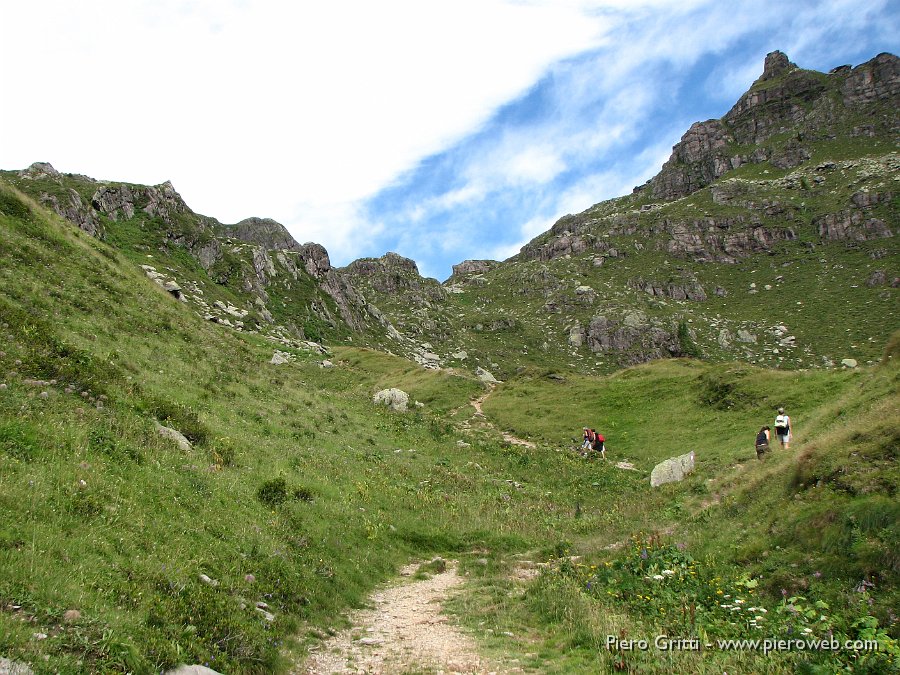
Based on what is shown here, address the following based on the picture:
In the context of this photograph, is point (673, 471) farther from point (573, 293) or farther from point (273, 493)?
point (573, 293)

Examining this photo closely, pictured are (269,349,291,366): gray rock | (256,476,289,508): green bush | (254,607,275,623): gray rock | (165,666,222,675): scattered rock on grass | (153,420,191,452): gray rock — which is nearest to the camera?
(165,666,222,675): scattered rock on grass

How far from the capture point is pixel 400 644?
9484 mm

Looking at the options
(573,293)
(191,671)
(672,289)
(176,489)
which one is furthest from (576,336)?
(191,671)

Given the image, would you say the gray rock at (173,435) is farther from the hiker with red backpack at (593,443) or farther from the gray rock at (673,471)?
the hiker with red backpack at (593,443)

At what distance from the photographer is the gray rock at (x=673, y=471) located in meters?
26.0

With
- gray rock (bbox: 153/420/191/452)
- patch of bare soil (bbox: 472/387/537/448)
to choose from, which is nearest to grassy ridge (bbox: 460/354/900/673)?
gray rock (bbox: 153/420/191/452)

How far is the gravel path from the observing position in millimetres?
8344

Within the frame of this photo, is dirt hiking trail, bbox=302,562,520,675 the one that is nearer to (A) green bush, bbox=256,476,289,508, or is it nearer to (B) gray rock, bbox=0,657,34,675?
(A) green bush, bbox=256,476,289,508

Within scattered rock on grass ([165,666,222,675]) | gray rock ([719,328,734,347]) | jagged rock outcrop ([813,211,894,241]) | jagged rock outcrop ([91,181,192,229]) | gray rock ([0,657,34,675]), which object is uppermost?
jagged rock outcrop ([813,211,894,241])

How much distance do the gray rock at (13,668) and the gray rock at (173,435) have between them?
9.93m

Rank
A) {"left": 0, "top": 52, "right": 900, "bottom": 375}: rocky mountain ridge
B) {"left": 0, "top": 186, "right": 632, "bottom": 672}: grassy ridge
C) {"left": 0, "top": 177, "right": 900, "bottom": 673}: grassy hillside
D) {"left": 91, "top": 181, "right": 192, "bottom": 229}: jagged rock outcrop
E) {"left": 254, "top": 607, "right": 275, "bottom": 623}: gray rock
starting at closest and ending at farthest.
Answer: {"left": 0, "top": 186, "right": 632, "bottom": 672}: grassy ridge < {"left": 0, "top": 177, "right": 900, "bottom": 673}: grassy hillside < {"left": 254, "top": 607, "right": 275, "bottom": 623}: gray rock < {"left": 0, "top": 52, "right": 900, "bottom": 375}: rocky mountain ridge < {"left": 91, "top": 181, "right": 192, "bottom": 229}: jagged rock outcrop

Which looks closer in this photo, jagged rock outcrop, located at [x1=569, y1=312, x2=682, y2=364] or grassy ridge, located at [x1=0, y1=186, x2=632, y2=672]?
grassy ridge, located at [x1=0, y1=186, x2=632, y2=672]

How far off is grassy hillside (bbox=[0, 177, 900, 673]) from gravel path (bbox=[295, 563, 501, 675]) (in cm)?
60

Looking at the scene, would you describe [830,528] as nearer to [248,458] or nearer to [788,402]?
[248,458]
